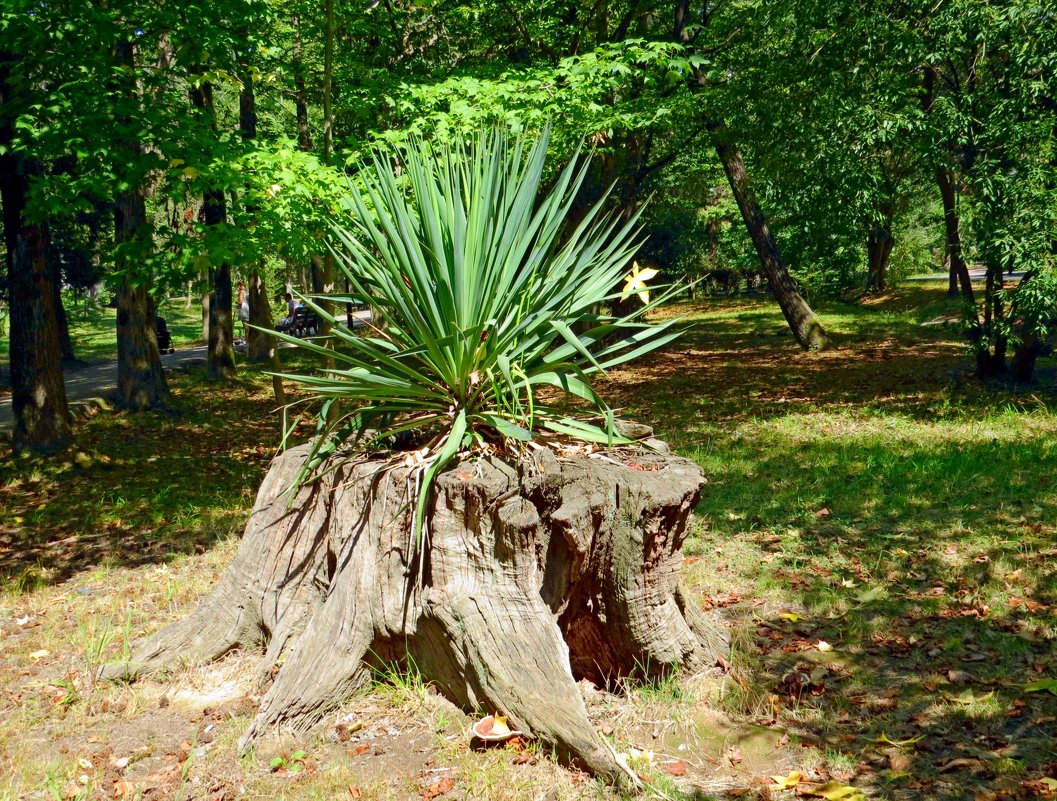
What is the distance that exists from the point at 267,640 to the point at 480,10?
11520 mm

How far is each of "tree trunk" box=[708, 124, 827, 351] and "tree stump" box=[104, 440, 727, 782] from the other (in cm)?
1317

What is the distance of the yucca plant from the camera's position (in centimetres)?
389

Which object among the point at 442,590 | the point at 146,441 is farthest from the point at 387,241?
the point at 146,441

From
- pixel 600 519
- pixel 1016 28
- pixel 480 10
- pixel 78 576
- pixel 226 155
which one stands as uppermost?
pixel 480 10

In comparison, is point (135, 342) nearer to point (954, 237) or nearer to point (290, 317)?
point (954, 237)

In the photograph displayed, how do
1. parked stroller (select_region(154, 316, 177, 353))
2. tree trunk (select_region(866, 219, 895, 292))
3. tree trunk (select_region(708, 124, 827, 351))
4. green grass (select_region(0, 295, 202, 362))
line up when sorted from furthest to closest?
1. tree trunk (select_region(866, 219, 895, 292))
2. green grass (select_region(0, 295, 202, 362))
3. parked stroller (select_region(154, 316, 177, 353))
4. tree trunk (select_region(708, 124, 827, 351))

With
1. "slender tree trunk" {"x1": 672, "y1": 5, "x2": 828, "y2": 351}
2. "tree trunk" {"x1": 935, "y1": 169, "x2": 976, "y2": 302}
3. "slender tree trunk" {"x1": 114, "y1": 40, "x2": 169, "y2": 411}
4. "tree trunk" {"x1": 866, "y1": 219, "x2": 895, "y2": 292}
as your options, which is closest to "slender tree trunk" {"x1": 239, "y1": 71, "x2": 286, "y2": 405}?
"slender tree trunk" {"x1": 114, "y1": 40, "x2": 169, "y2": 411}

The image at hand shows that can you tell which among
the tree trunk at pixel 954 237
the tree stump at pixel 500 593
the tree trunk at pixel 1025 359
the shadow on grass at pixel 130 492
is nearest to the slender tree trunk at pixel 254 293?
the shadow on grass at pixel 130 492

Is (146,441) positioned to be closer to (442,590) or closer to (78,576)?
(78,576)

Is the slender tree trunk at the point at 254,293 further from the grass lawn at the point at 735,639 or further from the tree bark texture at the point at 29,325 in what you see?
the tree bark texture at the point at 29,325

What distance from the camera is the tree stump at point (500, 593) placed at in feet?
11.5

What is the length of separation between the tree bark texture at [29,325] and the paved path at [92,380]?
2.03 m

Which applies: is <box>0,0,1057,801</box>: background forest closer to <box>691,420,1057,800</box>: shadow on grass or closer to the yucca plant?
<box>691,420,1057,800</box>: shadow on grass

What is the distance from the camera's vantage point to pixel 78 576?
5906mm
